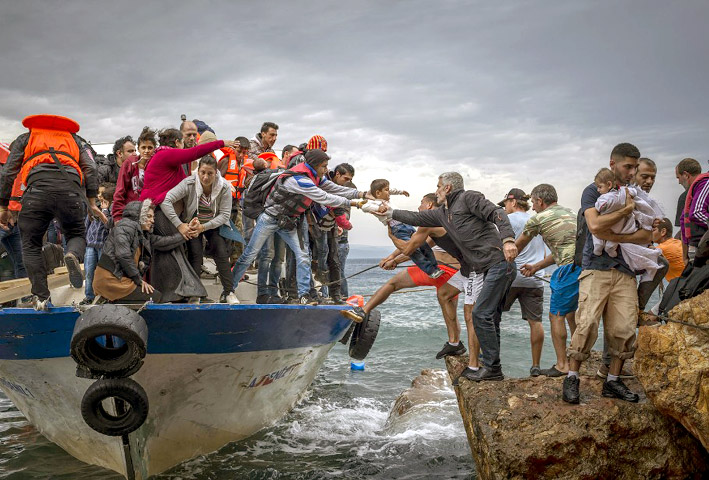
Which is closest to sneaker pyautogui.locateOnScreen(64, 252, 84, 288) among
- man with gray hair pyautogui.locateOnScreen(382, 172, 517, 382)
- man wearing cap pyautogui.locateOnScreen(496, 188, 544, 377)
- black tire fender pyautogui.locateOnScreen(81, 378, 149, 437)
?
black tire fender pyautogui.locateOnScreen(81, 378, 149, 437)

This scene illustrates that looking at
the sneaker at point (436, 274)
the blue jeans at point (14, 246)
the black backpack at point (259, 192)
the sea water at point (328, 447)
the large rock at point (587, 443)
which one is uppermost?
the black backpack at point (259, 192)

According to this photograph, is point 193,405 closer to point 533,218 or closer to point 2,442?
point 2,442

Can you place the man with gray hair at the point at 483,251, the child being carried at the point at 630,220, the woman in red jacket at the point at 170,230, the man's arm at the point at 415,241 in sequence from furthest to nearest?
the man's arm at the point at 415,241 → the woman in red jacket at the point at 170,230 → the man with gray hair at the point at 483,251 → the child being carried at the point at 630,220

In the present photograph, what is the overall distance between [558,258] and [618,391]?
1642 mm

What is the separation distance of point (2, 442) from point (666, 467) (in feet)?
25.5

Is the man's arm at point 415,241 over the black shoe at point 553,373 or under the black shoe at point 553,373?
over

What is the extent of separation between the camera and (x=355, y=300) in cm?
834

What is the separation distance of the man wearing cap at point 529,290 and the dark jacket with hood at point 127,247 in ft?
12.5

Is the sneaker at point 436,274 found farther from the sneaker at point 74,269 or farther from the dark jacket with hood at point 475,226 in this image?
the sneaker at point 74,269

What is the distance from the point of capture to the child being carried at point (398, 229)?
6699 millimetres

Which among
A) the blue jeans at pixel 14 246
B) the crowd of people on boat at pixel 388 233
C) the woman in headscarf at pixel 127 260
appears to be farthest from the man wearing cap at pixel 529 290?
the blue jeans at pixel 14 246

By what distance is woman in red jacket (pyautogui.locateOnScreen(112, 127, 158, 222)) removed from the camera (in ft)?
20.8

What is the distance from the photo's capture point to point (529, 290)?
22.5 ft

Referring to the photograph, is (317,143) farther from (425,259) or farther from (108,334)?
(108,334)
